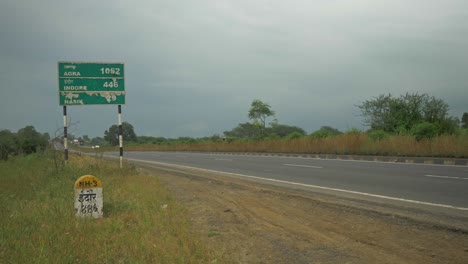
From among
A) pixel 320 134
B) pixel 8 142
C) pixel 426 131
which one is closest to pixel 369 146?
pixel 426 131

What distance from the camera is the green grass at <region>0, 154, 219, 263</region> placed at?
521cm

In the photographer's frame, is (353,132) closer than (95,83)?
No

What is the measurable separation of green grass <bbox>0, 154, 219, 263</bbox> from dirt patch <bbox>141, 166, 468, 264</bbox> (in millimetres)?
453

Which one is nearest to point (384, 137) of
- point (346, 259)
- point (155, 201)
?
point (155, 201)

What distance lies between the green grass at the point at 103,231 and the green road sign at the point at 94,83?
5.92 meters

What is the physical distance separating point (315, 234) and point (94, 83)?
39.5ft

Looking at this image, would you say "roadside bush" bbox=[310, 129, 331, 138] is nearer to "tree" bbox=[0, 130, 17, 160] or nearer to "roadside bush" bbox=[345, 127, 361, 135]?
"roadside bush" bbox=[345, 127, 361, 135]

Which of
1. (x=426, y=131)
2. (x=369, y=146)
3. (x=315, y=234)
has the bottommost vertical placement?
Result: (x=315, y=234)

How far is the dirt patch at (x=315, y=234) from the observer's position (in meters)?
5.30

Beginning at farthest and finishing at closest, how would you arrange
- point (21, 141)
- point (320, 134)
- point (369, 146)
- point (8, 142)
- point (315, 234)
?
1. point (21, 141)
2. point (8, 142)
3. point (320, 134)
4. point (369, 146)
5. point (315, 234)

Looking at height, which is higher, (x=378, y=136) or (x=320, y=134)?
(x=320, y=134)

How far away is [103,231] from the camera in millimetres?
6551

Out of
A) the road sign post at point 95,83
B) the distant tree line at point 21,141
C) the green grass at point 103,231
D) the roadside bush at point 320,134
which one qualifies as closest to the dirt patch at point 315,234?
the green grass at point 103,231

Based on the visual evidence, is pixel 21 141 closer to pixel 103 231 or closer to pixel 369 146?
pixel 369 146
